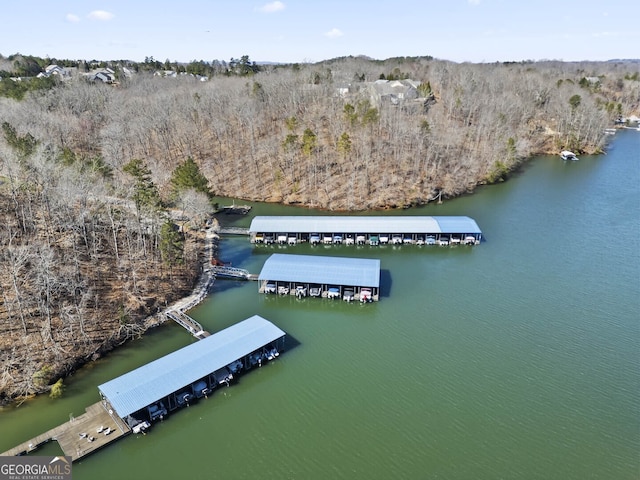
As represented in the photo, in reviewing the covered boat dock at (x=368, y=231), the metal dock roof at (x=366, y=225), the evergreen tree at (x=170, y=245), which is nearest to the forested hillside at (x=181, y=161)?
the evergreen tree at (x=170, y=245)

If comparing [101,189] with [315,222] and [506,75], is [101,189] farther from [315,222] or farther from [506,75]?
[506,75]

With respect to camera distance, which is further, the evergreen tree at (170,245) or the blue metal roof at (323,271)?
the blue metal roof at (323,271)

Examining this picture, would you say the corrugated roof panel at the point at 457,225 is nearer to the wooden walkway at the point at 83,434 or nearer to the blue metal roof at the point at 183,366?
the blue metal roof at the point at 183,366

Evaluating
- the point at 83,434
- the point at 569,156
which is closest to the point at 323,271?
the point at 83,434

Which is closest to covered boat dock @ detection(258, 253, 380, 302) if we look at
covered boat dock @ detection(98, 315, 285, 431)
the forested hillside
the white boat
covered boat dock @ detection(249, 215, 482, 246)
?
covered boat dock @ detection(98, 315, 285, 431)

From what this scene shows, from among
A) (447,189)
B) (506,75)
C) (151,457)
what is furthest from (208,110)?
(506,75)

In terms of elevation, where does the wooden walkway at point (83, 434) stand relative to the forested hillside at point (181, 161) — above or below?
below

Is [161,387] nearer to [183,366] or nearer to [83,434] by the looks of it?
[183,366]

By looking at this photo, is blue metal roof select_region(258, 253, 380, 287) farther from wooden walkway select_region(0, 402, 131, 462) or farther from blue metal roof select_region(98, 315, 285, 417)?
wooden walkway select_region(0, 402, 131, 462)
